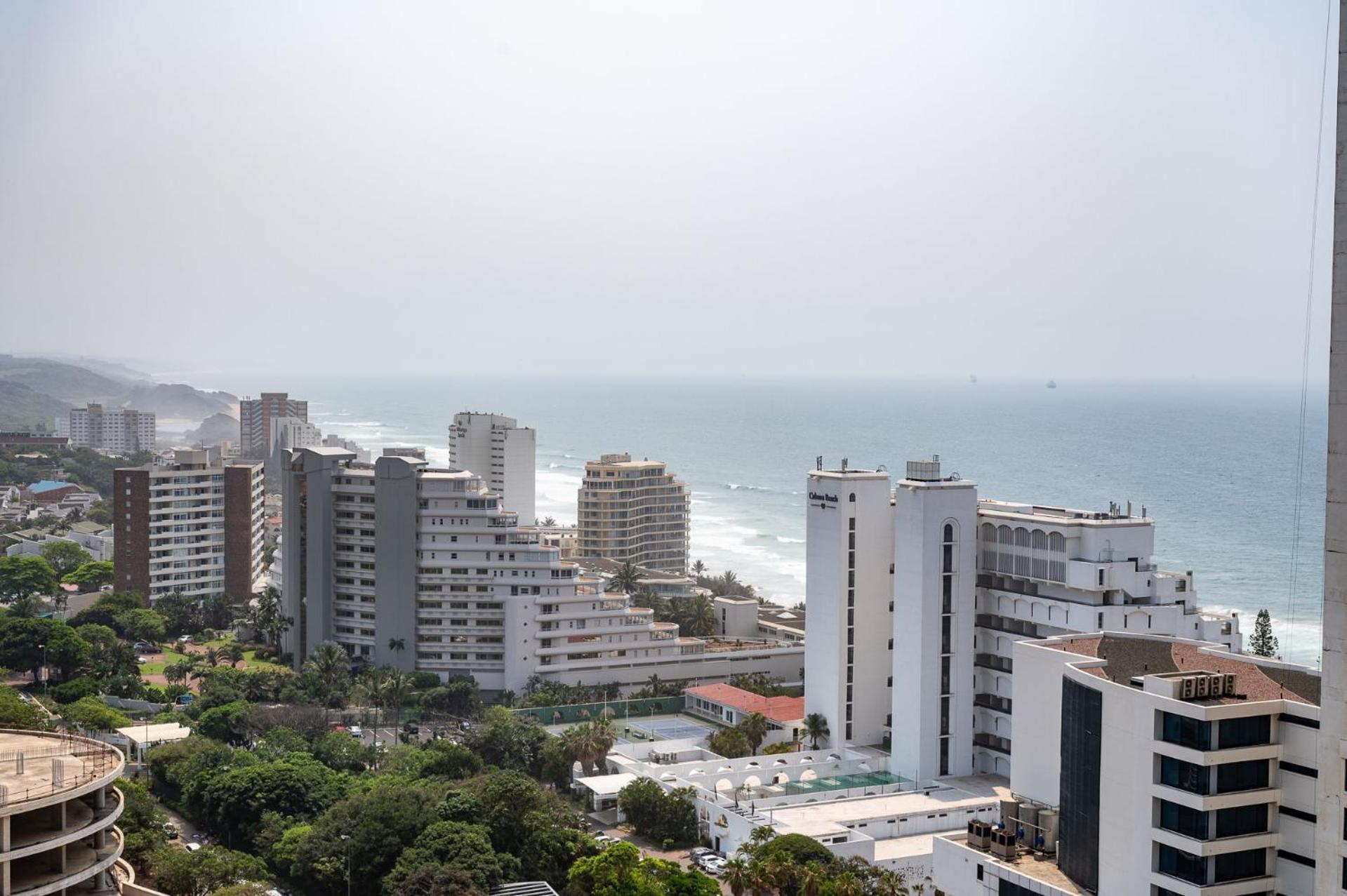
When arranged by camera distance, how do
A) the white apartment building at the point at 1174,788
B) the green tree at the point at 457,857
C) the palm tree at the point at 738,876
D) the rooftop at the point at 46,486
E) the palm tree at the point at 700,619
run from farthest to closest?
1. the rooftop at the point at 46,486
2. the palm tree at the point at 700,619
3. the green tree at the point at 457,857
4. the palm tree at the point at 738,876
5. the white apartment building at the point at 1174,788

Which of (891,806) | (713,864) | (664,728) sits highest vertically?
(891,806)

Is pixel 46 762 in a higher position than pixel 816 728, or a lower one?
higher

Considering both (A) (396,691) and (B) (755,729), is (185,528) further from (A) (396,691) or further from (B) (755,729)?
(B) (755,729)

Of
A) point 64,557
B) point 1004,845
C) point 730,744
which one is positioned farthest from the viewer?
point 64,557

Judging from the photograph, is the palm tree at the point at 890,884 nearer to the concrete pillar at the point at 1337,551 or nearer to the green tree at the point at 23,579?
the concrete pillar at the point at 1337,551

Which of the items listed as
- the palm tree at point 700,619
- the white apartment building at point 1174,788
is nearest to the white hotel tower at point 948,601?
the white apartment building at point 1174,788

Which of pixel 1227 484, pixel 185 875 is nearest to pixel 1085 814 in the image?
pixel 185 875

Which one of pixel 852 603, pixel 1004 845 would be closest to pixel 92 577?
pixel 852 603
